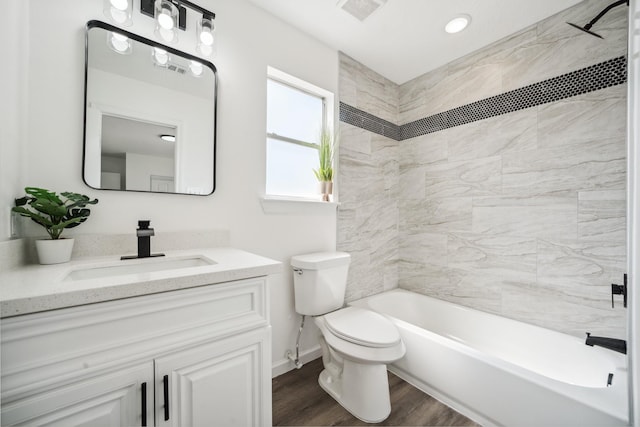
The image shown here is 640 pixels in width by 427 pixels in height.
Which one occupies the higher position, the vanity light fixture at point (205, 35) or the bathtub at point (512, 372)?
the vanity light fixture at point (205, 35)

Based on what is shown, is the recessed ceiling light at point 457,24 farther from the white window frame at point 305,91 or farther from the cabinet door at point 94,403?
the cabinet door at point 94,403

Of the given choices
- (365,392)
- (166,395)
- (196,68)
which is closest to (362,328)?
(365,392)

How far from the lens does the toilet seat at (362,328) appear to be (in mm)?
1347

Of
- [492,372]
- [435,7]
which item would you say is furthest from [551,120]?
[492,372]

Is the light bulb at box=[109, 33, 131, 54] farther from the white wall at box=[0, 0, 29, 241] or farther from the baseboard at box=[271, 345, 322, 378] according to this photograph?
the baseboard at box=[271, 345, 322, 378]

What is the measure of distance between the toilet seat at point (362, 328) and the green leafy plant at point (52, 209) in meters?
1.33

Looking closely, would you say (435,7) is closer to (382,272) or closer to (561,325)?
(382,272)

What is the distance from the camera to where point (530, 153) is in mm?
1737

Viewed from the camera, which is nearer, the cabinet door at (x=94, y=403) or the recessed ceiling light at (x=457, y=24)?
the cabinet door at (x=94, y=403)

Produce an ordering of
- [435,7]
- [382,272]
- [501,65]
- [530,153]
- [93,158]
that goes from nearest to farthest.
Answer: [93,158] → [435,7] → [530,153] → [501,65] → [382,272]

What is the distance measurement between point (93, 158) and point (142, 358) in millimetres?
924

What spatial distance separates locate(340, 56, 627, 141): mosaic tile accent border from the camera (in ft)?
4.80

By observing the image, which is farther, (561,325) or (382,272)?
(382,272)

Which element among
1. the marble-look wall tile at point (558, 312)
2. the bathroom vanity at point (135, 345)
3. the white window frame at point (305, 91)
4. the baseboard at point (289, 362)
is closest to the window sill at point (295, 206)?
the white window frame at point (305, 91)
